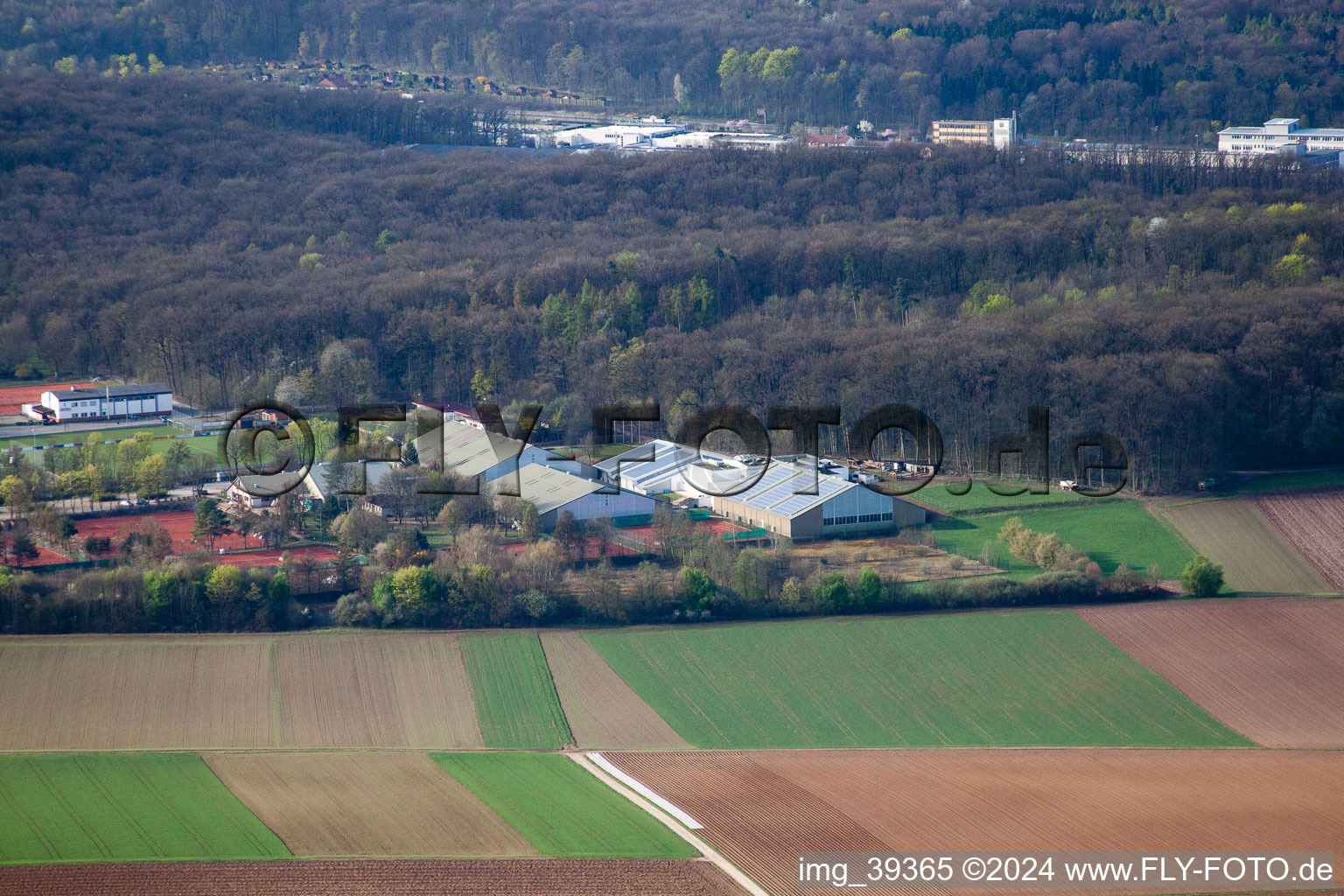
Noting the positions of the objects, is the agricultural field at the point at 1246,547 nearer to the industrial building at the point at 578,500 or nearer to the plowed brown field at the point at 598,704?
the industrial building at the point at 578,500

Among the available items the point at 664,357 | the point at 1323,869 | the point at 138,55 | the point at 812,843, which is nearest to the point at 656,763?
the point at 812,843

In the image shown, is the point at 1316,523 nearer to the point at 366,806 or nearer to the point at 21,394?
the point at 366,806

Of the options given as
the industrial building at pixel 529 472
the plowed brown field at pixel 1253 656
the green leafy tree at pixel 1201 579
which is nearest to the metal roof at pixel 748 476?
the industrial building at pixel 529 472

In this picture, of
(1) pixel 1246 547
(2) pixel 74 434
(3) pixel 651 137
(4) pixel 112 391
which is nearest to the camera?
(1) pixel 1246 547

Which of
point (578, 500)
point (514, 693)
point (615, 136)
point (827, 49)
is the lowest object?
point (514, 693)

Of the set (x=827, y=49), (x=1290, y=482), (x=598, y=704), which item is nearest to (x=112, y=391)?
(x=598, y=704)

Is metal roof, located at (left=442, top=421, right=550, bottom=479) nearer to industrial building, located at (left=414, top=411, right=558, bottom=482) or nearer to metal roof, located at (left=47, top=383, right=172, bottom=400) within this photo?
industrial building, located at (left=414, top=411, right=558, bottom=482)

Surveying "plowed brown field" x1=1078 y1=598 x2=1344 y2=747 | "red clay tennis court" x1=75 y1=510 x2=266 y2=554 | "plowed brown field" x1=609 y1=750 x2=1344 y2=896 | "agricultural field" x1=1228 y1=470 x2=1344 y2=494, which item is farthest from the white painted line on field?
"agricultural field" x1=1228 y1=470 x2=1344 y2=494
